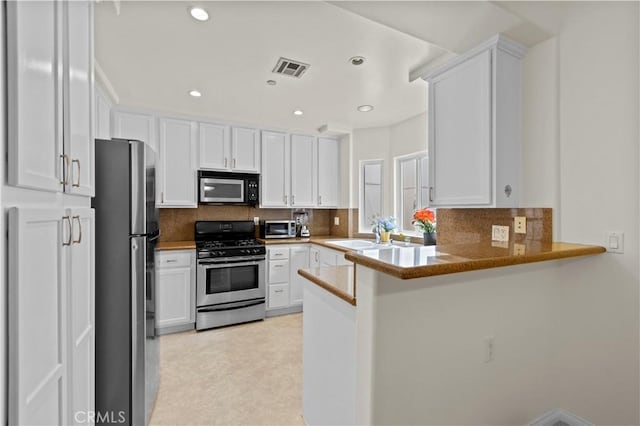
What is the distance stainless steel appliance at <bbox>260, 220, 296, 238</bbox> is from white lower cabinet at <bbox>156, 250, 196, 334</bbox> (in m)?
1.03

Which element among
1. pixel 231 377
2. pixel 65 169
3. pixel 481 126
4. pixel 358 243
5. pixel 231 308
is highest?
pixel 481 126

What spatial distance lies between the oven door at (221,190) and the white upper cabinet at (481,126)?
2.57 meters

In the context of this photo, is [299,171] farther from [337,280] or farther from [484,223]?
[337,280]

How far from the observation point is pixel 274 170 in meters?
4.04

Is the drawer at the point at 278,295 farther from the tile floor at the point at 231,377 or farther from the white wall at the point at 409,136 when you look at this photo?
the white wall at the point at 409,136

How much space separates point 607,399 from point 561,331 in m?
0.37

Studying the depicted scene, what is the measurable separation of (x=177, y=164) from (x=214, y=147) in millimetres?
476

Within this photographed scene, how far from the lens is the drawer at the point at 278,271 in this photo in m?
3.74

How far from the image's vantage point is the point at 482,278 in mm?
1493

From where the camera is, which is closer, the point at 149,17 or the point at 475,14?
the point at 475,14

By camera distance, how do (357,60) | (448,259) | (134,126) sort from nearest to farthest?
(448,259)
(357,60)
(134,126)

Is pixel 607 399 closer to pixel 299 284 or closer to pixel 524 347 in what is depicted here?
pixel 524 347

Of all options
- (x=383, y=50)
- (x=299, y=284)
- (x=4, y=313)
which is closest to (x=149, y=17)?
(x=383, y=50)

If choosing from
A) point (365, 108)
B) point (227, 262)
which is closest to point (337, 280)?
point (227, 262)
